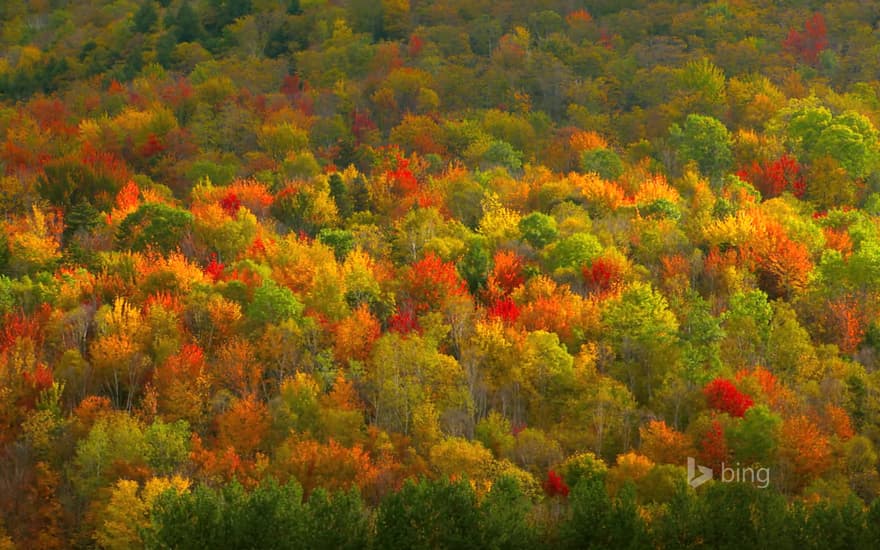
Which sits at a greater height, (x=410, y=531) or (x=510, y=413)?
(x=410, y=531)

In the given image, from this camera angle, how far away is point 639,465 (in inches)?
2454

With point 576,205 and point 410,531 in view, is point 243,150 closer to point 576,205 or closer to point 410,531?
point 576,205

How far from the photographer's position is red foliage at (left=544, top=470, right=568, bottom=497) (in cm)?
6291

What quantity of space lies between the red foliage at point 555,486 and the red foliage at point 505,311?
18.4 meters

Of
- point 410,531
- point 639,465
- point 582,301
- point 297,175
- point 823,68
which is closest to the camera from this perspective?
point 410,531

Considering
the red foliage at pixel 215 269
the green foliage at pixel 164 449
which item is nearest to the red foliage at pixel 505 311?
the red foliage at pixel 215 269

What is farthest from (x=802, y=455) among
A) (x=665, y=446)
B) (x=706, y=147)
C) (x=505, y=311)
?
(x=706, y=147)

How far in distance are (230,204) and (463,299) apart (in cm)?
3155

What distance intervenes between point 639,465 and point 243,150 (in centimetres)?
7733

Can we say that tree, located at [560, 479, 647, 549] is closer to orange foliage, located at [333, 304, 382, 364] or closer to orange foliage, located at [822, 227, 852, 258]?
orange foliage, located at [333, 304, 382, 364]

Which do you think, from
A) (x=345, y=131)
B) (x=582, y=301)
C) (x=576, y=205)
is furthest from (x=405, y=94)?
(x=582, y=301)

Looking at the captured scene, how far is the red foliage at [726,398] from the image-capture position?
2657 inches

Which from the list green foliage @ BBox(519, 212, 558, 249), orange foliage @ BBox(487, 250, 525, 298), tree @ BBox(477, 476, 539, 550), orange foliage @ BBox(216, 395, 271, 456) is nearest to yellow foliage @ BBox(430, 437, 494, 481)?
tree @ BBox(477, 476, 539, 550)

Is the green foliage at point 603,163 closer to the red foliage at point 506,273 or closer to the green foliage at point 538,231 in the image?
the green foliage at point 538,231
